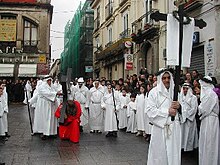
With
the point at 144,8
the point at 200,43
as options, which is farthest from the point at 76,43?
the point at 200,43

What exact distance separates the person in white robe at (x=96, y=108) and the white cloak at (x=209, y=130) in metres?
5.78

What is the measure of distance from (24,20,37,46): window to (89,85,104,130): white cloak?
22.3 m

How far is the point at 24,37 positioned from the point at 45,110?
23.7m

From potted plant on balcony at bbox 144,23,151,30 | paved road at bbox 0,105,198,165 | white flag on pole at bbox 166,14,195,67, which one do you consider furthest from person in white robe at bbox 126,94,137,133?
potted plant on balcony at bbox 144,23,151,30

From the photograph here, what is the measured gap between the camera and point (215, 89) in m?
6.76

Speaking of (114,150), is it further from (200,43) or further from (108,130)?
(200,43)

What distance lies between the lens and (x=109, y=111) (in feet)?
36.9

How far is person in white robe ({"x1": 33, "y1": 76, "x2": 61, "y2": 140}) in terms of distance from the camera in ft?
35.0

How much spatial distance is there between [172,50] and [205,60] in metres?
9.65

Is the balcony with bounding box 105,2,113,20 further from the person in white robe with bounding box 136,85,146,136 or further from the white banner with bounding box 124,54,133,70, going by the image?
the person in white robe with bounding box 136,85,146,136

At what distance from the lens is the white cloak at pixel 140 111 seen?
11.0m

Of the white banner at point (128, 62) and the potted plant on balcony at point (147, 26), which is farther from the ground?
the potted plant on balcony at point (147, 26)

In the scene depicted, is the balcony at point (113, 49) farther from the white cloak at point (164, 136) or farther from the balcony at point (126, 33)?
the white cloak at point (164, 136)

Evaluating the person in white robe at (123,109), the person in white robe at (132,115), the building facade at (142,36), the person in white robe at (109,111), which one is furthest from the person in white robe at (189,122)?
the building facade at (142,36)
